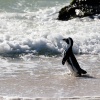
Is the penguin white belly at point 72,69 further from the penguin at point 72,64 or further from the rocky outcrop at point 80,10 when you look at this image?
the rocky outcrop at point 80,10

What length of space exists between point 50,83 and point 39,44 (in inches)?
157

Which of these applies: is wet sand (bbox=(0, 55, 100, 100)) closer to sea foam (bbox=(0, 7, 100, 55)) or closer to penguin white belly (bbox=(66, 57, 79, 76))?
penguin white belly (bbox=(66, 57, 79, 76))

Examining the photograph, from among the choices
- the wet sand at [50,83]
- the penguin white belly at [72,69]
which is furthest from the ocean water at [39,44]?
the penguin white belly at [72,69]

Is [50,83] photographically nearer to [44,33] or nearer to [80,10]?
[44,33]

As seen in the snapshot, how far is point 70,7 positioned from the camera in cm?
1689

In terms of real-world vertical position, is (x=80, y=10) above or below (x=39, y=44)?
above

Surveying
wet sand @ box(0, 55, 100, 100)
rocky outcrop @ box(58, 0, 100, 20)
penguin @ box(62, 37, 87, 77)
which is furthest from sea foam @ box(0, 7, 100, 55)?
penguin @ box(62, 37, 87, 77)

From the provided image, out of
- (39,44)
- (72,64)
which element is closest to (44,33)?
(39,44)

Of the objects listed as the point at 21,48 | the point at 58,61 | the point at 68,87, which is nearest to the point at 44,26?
the point at 21,48

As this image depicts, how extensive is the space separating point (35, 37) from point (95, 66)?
369 centimetres

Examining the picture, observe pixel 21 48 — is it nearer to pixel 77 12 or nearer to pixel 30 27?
pixel 30 27

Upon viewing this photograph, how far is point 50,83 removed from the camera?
910cm

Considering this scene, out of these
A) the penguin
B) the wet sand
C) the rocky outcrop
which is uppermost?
the rocky outcrop

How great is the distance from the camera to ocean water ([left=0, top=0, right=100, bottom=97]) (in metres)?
9.98
